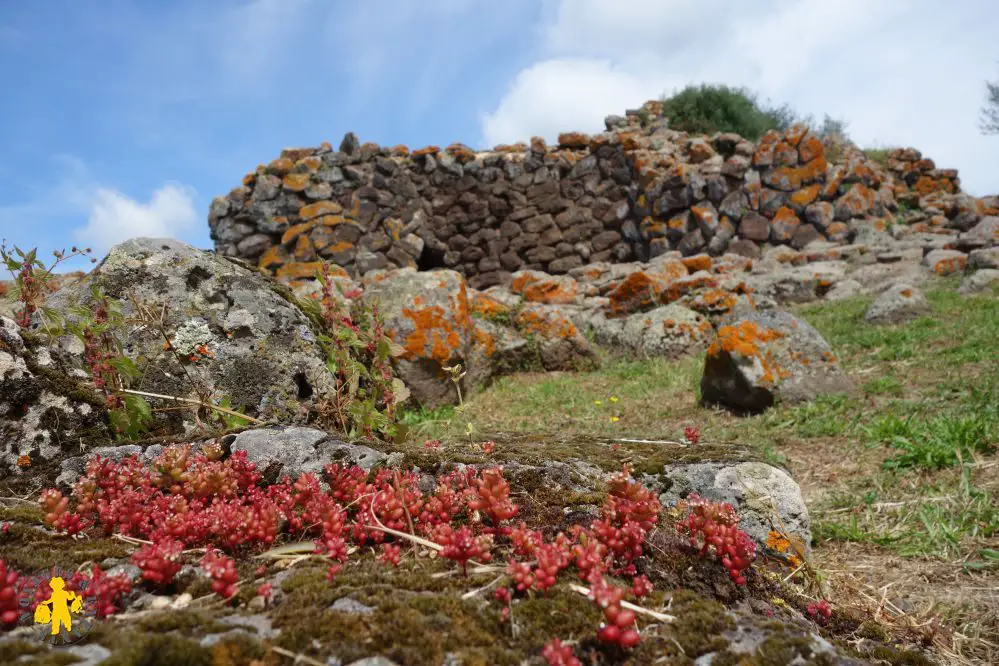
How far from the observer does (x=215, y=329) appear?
135 inches

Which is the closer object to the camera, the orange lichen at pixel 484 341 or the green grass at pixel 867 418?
the green grass at pixel 867 418

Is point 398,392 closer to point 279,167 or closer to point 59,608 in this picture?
point 59,608

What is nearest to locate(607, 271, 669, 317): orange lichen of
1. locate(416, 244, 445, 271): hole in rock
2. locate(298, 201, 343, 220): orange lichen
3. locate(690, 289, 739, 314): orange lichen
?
locate(690, 289, 739, 314): orange lichen

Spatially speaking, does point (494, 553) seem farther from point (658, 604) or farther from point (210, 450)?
point (210, 450)

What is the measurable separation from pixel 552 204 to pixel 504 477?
47.0 ft

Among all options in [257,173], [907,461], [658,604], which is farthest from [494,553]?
[257,173]

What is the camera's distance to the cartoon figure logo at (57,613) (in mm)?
1000

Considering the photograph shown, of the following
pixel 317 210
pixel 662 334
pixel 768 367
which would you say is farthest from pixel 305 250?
pixel 768 367

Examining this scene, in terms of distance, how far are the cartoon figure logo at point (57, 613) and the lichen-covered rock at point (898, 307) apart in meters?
9.12

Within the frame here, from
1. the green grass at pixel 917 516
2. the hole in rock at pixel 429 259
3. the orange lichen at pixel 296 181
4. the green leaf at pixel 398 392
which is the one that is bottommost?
the green grass at pixel 917 516

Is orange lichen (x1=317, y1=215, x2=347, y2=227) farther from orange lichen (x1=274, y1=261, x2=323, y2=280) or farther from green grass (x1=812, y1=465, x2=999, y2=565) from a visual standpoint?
green grass (x1=812, y1=465, x2=999, y2=565)

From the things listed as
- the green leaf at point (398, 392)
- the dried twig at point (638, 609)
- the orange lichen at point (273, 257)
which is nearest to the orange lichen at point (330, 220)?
the orange lichen at point (273, 257)

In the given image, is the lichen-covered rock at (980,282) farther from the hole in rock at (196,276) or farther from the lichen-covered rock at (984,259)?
→ the hole in rock at (196,276)

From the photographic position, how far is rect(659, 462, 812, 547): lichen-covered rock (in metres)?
2.13
